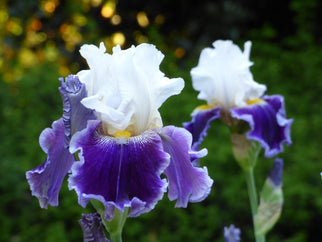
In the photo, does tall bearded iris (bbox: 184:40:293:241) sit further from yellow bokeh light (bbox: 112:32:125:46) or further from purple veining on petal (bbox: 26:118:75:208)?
yellow bokeh light (bbox: 112:32:125:46)

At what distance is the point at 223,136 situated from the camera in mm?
2652

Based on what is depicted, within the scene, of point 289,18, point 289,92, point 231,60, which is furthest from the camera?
point 289,18

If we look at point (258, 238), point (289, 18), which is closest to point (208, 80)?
point (258, 238)

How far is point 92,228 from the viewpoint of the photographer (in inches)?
28.4

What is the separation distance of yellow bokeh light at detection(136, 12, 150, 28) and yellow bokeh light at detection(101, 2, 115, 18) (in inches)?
8.8

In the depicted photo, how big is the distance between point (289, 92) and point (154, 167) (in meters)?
3.01

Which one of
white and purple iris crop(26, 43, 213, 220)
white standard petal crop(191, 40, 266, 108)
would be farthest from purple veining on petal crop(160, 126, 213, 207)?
white standard petal crop(191, 40, 266, 108)

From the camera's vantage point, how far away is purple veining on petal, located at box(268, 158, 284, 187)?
3.62 feet

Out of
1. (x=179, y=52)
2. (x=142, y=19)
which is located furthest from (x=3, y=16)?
(x=179, y=52)

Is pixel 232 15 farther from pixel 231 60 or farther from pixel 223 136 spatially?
pixel 231 60

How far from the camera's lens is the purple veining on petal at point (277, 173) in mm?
1104

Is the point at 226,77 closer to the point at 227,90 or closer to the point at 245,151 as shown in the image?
the point at 227,90

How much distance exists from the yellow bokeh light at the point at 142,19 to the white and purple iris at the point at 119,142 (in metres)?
3.38

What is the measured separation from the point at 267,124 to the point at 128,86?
1.64 ft
